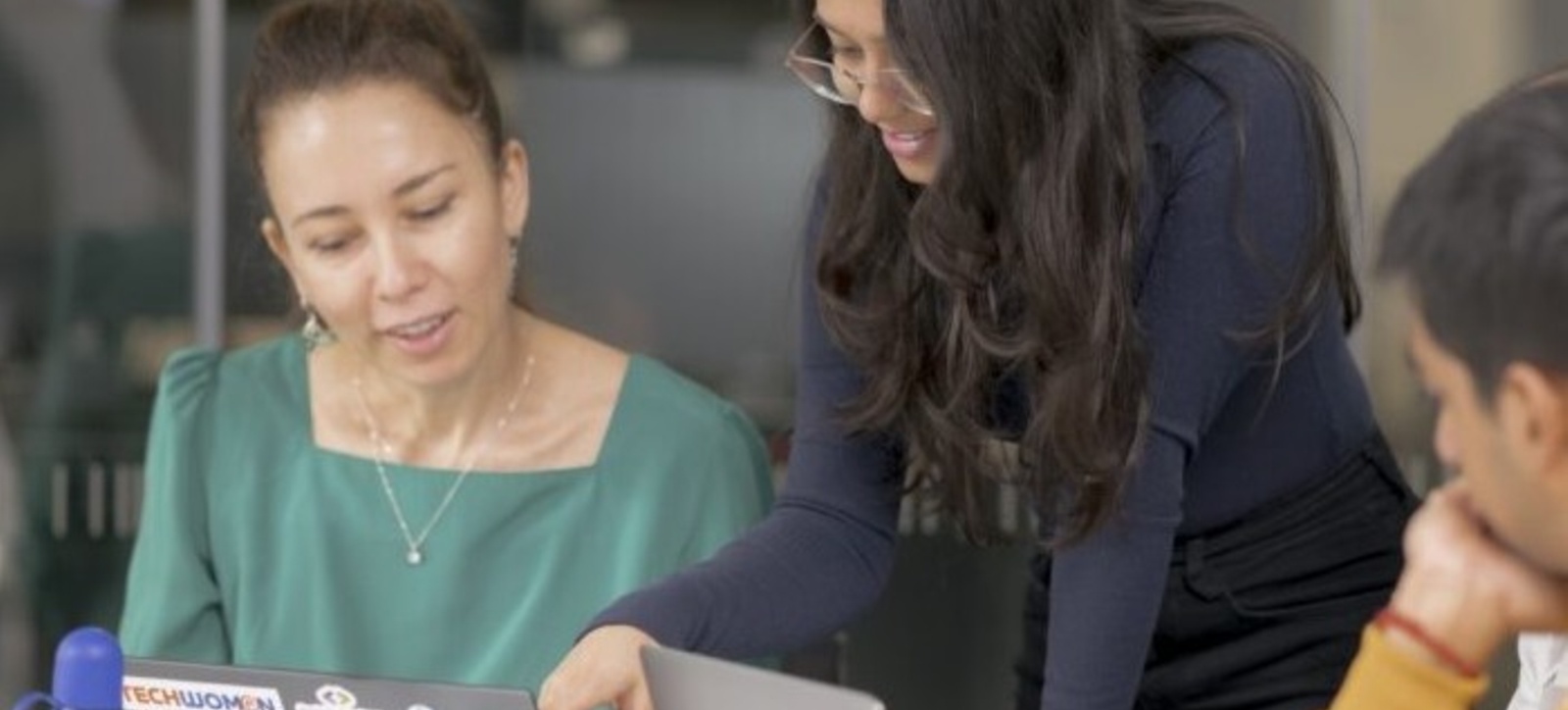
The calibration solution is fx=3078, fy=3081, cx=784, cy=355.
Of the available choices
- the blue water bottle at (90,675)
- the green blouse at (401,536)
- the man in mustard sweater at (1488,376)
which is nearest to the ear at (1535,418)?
the man in mustard sweater at (1488,376)

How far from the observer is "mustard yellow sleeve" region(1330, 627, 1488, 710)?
187cm

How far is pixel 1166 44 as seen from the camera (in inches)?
98.5

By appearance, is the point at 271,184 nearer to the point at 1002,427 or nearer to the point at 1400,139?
the point at 1002,427

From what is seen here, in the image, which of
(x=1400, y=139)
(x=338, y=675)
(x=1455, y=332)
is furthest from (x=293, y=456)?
(x=1400, y=139)

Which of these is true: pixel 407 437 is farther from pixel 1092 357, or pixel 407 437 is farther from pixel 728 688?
pixel 728 688

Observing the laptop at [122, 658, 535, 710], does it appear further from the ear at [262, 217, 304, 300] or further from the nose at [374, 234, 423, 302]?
the ear at [262, 217, 304, 300]

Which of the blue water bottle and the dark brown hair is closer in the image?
the blue water bottle

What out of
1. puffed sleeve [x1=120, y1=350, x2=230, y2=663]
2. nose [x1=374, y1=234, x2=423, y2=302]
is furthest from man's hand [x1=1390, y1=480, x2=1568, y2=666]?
puffed sleeve [x1=120, y1=350, x2=230, y2=663]

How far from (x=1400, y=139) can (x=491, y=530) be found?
2549 millimetres

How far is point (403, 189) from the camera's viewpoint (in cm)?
295

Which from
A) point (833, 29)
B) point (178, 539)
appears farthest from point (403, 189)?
point (833, 29)

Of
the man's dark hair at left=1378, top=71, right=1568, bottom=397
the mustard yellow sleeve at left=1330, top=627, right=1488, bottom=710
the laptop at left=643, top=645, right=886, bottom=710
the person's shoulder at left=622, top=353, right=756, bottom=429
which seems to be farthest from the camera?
the person's shoulder at left=622, top=353, right=756, bottom=429

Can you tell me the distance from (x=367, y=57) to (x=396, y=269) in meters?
0.23

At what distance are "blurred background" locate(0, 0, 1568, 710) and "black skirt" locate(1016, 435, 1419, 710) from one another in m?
2.37
